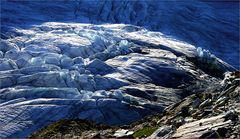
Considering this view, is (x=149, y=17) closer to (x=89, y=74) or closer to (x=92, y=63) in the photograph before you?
(x=92, y=63)

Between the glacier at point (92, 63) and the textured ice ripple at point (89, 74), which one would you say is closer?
the textured ice ripple at point (89, 74)

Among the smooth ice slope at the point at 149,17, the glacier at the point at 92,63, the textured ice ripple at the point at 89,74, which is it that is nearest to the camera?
the textured ice ripple at the point at 89,74

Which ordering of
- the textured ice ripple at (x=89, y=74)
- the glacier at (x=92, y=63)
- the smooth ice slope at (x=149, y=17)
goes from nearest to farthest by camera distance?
the textured ice ripple at (x=89, y=74), the glacier at (x=92, y=63), the smooth ice slope at (x=149, y=17)

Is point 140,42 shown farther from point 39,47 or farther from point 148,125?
point 148,125

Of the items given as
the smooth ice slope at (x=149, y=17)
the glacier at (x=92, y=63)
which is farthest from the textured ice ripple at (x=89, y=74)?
the smooth ice slope at (x=149, y=17)

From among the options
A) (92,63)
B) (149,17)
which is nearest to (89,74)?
(92,63)

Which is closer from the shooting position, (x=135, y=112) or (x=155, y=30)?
(x=135, y=112)

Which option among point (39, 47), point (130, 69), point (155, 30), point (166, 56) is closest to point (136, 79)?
point (130, 69)

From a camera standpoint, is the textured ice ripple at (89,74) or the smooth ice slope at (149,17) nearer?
the textured ice ripple at (89,74)

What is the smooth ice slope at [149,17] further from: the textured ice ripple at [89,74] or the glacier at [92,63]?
the textured ice ripple at [89,74]
